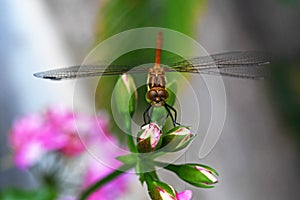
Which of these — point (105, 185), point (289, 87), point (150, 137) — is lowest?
point (150, 137)

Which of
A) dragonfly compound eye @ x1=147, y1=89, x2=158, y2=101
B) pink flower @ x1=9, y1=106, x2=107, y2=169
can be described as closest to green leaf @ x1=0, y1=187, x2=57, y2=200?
pink flower @ x1=9, y1=106, x2=107, y2=169

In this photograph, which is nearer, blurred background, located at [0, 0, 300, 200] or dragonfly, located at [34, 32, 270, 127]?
dragonfly, located at [34, 32, 270, 127]

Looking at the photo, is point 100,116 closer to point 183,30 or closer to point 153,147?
point 183,30

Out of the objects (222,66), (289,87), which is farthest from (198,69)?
(289,87)

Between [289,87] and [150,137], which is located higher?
[289,87]

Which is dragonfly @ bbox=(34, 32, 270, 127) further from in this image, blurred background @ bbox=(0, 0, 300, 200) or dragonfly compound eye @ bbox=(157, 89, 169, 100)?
blurred background @ bbox=(0, 0, 300, 200)

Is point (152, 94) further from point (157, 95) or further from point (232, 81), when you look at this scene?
point (232, 81)

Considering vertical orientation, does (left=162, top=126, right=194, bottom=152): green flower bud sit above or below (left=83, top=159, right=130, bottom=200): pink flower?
below
